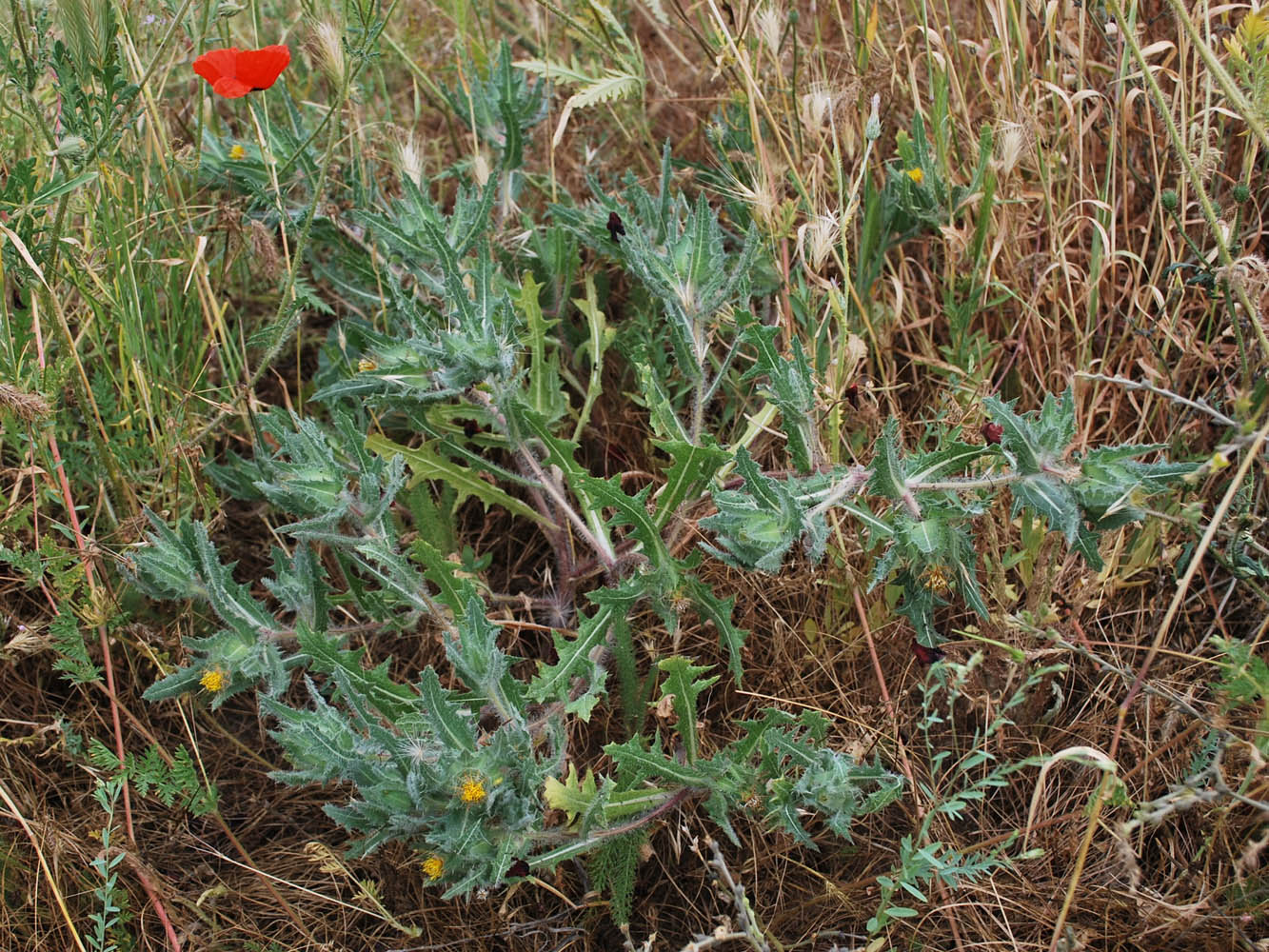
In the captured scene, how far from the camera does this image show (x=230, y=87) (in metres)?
1.98

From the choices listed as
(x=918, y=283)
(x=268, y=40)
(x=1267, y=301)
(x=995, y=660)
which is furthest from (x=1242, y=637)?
(x=268, y=40)

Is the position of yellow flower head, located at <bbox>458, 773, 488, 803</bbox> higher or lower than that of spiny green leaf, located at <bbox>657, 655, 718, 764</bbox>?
higher

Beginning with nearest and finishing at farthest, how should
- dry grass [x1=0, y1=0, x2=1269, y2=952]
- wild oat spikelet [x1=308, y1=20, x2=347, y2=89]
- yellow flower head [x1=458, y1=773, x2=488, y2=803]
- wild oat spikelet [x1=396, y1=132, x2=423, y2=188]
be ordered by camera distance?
yellow flower head [x1=458, y1=773, x2=488, y2=803] → dry grass [x1=0, y1=0, x2=1269, y2=952] → wild oat spikelet [x1=308, y1=20, x2=347, y2=89] → wild oat spikelet [x1=396, y1=132, x2=423, y2=188]

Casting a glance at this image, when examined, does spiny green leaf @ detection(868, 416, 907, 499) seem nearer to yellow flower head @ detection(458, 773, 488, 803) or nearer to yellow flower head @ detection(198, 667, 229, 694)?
yellow flower head @ detection(458, 773, 488, 803)

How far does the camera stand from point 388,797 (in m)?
1.68

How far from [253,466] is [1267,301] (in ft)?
6.70

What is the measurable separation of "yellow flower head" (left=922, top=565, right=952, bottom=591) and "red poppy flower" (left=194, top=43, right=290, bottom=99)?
4.68 feet

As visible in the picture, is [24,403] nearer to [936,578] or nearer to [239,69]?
[239,69]

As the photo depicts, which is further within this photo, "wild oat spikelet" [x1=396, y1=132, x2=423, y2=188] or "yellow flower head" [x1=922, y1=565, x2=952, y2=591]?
"wild oat spikelet" [x1=396, y1=132, x2=423, y2=188]

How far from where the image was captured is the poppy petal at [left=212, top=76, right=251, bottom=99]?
196cm

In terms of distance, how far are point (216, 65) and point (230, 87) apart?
0.05 m

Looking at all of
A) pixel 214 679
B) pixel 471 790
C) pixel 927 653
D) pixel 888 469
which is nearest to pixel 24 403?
pixel 214 679

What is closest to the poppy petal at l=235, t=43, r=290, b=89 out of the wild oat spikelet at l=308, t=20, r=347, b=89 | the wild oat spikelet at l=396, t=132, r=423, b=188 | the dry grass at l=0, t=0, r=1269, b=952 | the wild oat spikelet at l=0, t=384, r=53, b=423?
the wild oat spikelet at l=308, t=20, r=347, b=89

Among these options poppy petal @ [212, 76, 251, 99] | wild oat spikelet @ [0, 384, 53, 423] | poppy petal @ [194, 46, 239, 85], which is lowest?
wild oat spikelet @ [0, 384, 53, 423]
